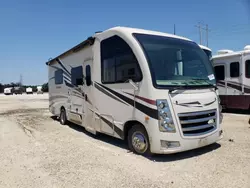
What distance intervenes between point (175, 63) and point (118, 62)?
1296 mm

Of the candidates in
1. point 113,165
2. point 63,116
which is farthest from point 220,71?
point 113,165

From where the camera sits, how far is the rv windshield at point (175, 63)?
502 centimetres

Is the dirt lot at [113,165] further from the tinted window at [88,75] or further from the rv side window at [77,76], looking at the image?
the rv side window at [77,76]

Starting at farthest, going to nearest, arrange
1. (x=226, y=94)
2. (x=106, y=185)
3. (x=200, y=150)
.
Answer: (x=226, y=94) < (x=200, y=150) < (x=106, y=185)

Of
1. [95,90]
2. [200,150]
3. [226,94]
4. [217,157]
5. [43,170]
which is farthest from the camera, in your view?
[226,94]

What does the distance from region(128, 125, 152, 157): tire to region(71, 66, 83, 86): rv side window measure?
2860 mm

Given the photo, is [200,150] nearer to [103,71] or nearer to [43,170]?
[103,71]

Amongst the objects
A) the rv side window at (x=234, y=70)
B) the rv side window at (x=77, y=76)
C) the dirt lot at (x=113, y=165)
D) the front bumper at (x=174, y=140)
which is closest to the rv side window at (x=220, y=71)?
the rv side window at (x=234, y=70)

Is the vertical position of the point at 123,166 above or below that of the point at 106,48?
below

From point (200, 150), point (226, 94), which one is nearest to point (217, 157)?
point (200, 150)

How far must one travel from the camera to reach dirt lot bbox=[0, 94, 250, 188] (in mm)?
4008

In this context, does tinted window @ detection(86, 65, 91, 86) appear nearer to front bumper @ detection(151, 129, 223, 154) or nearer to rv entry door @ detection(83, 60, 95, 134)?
rv entry door @ detection(83, 60, 95, 134)

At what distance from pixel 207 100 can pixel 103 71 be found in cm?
261

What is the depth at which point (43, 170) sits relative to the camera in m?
4.64
